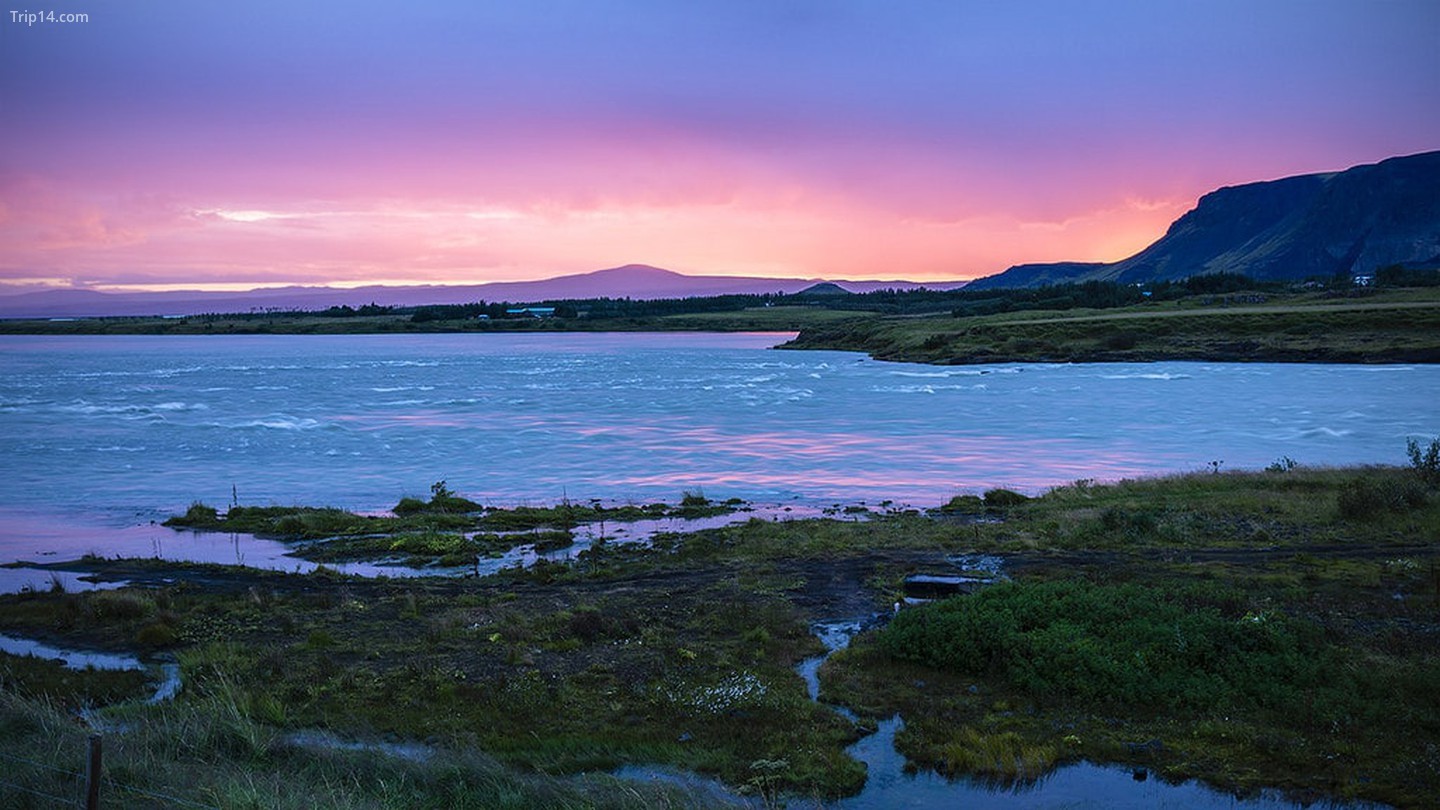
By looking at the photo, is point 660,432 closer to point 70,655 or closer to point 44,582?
point 44,582

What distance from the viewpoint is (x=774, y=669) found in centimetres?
1377

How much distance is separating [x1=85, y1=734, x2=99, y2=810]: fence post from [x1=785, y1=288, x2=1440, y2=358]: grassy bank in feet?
291

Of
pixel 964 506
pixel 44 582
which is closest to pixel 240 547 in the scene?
pixel 44 582

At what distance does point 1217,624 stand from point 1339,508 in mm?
12281

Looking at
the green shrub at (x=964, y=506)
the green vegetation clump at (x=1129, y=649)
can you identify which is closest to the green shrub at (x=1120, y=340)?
the green shrub at (x=964, y=506)

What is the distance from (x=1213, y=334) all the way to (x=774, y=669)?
297 feet

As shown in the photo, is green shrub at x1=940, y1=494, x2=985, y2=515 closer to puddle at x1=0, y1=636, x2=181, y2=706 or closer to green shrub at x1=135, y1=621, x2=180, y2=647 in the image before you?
green shrub at x1=135, y1=621, x2=180, y2=647

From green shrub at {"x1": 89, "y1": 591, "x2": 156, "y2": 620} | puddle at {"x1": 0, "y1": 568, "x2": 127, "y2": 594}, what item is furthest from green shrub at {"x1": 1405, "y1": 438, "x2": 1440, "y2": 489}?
puddle at {"x1": 0, "y1": 568, "x2": 127, "y2": 594}

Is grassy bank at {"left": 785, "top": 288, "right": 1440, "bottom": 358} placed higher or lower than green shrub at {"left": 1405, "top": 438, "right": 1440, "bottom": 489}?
higher

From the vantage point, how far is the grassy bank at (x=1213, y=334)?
3147 inches

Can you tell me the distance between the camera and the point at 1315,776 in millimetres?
10070

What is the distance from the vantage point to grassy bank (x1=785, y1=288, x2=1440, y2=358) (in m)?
79.9

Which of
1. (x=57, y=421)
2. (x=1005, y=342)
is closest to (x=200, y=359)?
(x=57, y=421)

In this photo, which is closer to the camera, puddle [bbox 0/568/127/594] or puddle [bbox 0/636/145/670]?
puddle [bbox 0/636/145/670]
